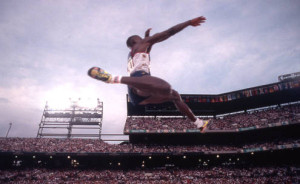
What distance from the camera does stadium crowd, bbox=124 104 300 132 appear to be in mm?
31209

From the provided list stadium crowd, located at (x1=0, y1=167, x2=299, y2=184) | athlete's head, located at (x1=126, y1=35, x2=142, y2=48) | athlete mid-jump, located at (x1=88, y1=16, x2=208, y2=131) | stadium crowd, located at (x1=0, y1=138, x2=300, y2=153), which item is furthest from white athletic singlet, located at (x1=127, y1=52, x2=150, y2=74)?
stadium crowd, located at (x1=0, y1=138, x2=300, y2=153)

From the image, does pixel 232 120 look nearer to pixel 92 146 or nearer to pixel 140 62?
pixel 92 146

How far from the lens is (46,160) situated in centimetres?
3030

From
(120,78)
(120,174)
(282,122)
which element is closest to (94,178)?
(120,174)

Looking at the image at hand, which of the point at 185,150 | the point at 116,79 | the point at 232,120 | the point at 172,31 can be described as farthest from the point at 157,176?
the point at 172,31

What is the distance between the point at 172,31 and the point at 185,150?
94.3ft

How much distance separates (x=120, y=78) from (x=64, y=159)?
31.1m

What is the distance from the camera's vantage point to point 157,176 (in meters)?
27.4

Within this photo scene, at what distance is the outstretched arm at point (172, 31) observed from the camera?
4.22 meters

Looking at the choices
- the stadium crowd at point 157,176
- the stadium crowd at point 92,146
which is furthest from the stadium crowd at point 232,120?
the stadium crowd at point 157,176

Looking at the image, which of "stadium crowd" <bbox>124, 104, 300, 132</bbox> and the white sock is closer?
the white sock

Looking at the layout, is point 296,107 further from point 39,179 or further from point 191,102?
point 39,179

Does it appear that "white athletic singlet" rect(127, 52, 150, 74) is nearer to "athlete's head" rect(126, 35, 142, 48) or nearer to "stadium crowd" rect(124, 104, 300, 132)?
"athlete's head" rect(126, 35, 142, 48)

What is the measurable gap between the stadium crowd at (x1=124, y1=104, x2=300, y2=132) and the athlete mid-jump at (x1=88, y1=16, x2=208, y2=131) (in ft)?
94.8
